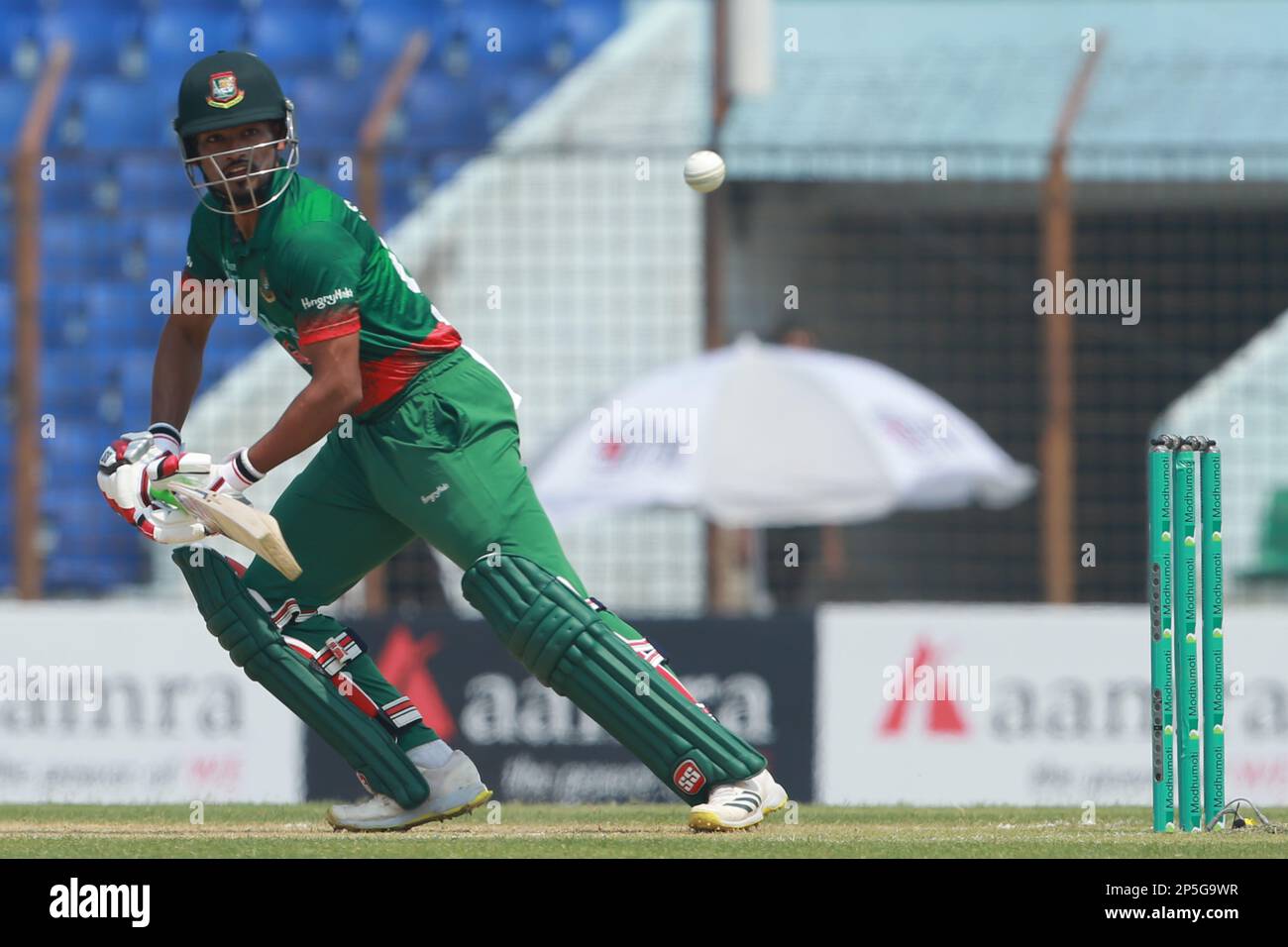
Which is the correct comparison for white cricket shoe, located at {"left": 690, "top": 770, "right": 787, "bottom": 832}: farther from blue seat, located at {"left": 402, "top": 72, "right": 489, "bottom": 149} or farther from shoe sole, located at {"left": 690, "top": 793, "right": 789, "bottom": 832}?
blue seat, located at {"left": 402, "top": 72, "right": 489, "bottom": 149}

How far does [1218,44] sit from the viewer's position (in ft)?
45.7

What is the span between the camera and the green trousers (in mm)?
Result: 5680

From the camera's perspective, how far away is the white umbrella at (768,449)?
1127cm

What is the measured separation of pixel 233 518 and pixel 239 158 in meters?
0.92

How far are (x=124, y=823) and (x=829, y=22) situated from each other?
9.33 m

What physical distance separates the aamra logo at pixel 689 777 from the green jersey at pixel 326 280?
1246 mm

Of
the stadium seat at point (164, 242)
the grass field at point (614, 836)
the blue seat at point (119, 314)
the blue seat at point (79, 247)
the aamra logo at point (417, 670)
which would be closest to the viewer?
the grass field at point (614, 836)

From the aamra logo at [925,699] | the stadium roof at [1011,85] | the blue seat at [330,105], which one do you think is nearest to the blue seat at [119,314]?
the blue seat at [330,105]

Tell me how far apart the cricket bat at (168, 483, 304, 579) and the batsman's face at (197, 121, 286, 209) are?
0.76 metres

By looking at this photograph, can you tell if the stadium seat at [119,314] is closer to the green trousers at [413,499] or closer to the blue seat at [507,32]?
the blue seat at [507,32]

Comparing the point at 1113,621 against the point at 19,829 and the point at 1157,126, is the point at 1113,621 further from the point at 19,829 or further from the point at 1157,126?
the point at 19,829

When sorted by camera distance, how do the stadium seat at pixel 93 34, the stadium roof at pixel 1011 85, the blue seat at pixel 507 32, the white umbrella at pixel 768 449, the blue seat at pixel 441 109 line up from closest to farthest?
the white umbrella at pixel 768 449 → the stadium roof at pixel 1011 85 → the blue seat at pixel 441 109 → the blue seat at pixel 507 32 → the stadium seat at pixel 93 34

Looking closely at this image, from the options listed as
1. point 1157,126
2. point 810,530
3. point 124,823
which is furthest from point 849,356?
point 124,823

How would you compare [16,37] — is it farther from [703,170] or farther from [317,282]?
[317,282]
